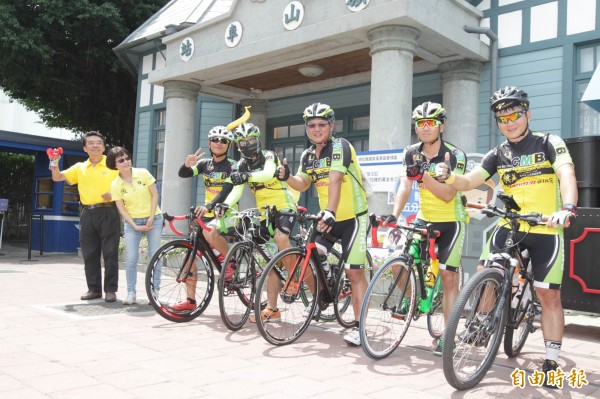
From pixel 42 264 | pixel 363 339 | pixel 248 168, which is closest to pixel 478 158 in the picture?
pixel 248 168

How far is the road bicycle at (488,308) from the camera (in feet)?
11.3

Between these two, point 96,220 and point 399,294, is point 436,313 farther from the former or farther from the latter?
point 96,220

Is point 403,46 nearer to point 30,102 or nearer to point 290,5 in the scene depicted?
point 290,5

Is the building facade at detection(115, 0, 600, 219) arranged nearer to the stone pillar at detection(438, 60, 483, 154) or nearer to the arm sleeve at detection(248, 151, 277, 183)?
the stone pillar at detection(438, 60, 483, 154)

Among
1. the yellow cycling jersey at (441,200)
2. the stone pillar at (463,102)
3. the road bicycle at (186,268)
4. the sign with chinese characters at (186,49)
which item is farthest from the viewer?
the sign with chinese characters at (186,49)

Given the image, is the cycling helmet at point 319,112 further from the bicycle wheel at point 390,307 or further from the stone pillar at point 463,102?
the stone pillar at point 463,102

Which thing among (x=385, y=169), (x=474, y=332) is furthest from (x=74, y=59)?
(x=474, y=332)

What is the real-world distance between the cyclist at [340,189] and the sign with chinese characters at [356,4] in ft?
13.5

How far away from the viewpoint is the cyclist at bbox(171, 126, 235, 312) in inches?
225

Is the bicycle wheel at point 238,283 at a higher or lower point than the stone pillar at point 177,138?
lower

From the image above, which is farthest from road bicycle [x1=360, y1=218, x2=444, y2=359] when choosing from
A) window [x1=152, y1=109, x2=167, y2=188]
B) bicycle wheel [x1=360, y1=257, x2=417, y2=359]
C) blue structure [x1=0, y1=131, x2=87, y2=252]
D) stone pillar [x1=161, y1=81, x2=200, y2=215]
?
blue structure [x1=0, y1=131, x2=87, y2=252]

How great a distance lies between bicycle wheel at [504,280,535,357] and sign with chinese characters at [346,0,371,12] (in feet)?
18.7

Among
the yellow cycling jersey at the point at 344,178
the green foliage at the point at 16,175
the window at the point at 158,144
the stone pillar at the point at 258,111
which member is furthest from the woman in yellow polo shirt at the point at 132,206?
the green foliage at the point at 16,175

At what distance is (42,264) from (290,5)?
803 cm
